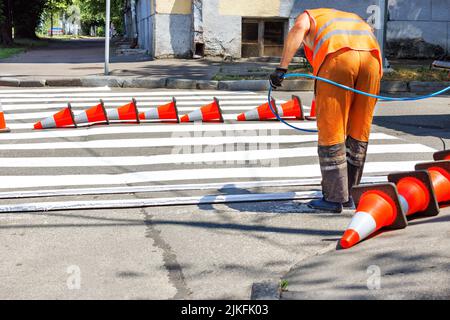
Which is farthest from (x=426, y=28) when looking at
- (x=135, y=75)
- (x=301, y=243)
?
(x=301, y=243)

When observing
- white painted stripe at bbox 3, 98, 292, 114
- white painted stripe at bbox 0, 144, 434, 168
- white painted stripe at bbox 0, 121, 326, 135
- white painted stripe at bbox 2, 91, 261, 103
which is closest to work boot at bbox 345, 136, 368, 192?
white painted stripe at bbox 0, 144, 434, 168

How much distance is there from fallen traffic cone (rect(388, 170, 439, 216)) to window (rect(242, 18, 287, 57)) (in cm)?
1821

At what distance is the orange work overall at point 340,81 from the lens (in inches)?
201

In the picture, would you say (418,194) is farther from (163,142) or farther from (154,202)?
(163,142)

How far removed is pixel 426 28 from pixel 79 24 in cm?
9892

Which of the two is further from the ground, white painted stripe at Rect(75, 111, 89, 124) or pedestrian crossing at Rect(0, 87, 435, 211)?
white painted stripe at Rect(75, 111, 89, 124)

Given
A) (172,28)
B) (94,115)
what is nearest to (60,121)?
(94,115)

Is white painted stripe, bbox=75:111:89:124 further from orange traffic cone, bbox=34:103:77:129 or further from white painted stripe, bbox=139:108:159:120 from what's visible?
white painted stripe, bbox=139:108:159:120

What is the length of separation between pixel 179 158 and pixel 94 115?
2.66 m

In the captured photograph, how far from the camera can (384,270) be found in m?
3.86

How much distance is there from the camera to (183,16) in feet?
74.5

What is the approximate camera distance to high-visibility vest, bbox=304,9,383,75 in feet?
16.7

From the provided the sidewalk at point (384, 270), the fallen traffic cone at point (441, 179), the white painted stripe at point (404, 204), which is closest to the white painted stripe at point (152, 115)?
the fallen traffic cone at point (441, 179)

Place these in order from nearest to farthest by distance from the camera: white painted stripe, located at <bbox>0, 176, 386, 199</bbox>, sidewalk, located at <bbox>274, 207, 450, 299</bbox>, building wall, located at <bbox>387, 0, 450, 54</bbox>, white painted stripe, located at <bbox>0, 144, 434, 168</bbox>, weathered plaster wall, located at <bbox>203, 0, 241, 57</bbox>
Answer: sidewalk, located at <bbox>274, 207, 450, 299</bbox>, white painted stripe, located at <bbox>0, 176, 386, 199</bbox>, white painted stripe, located at <bbox>0, 144, 434, 168</bbox>, building wall, located at <bbox>387, 0, 450, 54</bbox>, weathered plaster wall, located at <bbox>203, 0, 241, 57</bbox>
